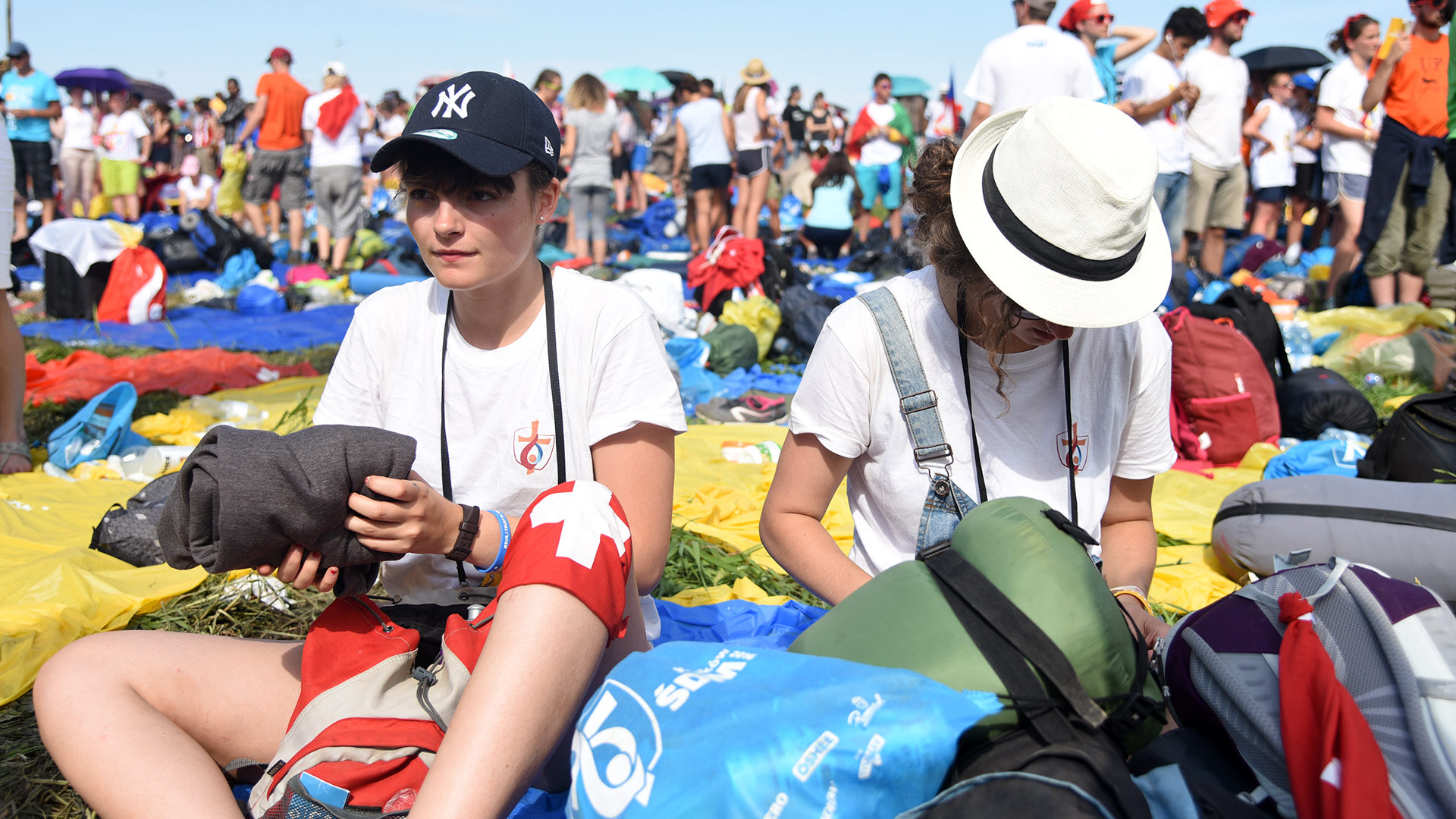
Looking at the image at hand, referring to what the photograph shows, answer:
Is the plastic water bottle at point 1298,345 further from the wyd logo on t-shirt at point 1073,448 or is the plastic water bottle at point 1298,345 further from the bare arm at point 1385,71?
the wyd logo on t-shirt at point 1073,448

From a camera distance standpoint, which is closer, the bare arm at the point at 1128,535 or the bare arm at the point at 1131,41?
the bare arm at the point at 1128,535

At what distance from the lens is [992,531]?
137 centimetres

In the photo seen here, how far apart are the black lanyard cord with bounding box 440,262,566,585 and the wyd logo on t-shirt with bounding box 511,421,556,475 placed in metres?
0.02

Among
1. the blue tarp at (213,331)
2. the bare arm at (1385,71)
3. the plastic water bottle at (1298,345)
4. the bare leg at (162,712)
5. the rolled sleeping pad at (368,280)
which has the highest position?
the bare arm at (1385,71)

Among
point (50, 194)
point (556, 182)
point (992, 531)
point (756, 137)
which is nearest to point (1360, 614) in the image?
point (992, 531)

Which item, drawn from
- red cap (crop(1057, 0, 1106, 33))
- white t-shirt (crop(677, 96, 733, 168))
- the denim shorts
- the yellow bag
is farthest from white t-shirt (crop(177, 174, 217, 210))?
the denim shorts

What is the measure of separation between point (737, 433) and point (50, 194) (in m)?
8.95

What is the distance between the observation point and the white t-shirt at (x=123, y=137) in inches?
428

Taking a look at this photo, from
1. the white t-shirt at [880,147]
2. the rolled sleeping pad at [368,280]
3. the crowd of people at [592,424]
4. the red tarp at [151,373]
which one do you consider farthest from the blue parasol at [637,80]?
the crowd of people at [592,424]

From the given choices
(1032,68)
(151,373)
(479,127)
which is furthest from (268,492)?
(1032,68)

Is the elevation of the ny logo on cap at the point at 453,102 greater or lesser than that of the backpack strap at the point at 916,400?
greater

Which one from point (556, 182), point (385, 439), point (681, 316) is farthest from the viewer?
point (681, 316)

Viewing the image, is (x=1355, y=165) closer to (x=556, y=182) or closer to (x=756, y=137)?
(x=756, y=137)

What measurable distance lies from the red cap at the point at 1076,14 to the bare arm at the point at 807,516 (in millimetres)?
5796
